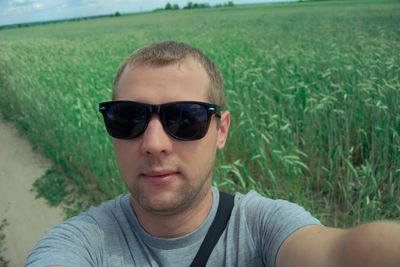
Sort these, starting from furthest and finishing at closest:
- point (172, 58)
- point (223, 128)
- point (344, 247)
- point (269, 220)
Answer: point (223, 128) < point (172, 58) < point (269, 220) < point (344, 247)

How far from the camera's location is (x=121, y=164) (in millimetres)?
1300

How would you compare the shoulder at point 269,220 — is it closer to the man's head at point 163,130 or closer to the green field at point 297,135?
the man's head at point 163,130

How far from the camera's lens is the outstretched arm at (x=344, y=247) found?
0.84m

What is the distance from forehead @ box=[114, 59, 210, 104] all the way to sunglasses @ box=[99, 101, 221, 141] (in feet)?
0.09

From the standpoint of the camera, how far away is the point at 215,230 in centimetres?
130

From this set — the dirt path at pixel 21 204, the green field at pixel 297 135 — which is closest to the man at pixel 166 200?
the green field at pixel 297 135

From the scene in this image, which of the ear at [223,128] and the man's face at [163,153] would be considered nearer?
the man's face at [163,153]

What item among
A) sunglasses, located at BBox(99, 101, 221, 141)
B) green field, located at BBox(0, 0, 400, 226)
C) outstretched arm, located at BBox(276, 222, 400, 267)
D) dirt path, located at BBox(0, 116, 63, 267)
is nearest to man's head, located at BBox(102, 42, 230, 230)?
sunglasses, located at BBox(99, 101, 221, 141)

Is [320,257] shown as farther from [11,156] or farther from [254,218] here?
[11,156]

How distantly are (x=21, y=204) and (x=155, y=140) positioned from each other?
11.6ft

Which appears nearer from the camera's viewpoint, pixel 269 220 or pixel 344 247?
pixel 344 247

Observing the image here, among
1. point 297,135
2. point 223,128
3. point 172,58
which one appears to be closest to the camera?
point 172,58

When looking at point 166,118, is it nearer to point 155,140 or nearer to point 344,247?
point 155,140

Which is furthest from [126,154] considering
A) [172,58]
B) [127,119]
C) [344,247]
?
[344,247]
